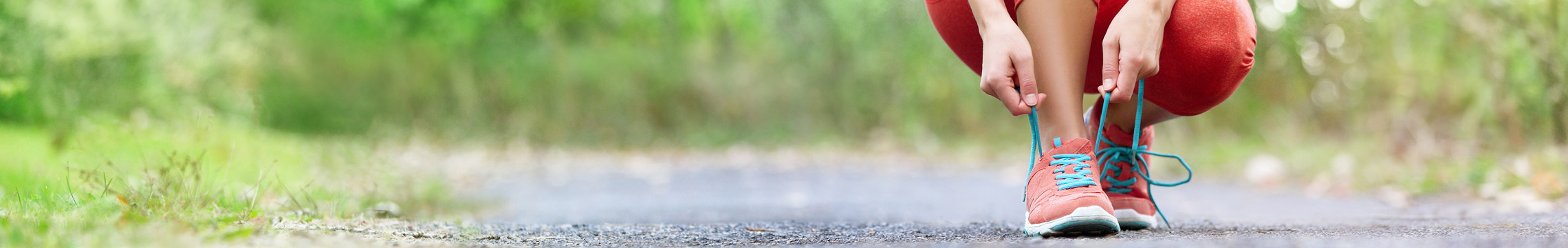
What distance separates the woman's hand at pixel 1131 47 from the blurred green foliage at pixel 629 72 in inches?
166

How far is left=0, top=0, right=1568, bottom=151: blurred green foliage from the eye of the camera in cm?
548

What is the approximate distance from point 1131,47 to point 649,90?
7.82 meters

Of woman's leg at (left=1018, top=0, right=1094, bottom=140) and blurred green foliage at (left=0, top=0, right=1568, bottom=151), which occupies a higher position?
blurred green foliage at (left=0, top=0, right=1568, bottom=151)

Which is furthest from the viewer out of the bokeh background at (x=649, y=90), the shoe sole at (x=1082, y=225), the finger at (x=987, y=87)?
the bokeh background at (x=649, y=90)

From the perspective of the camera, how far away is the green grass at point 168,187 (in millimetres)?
1168

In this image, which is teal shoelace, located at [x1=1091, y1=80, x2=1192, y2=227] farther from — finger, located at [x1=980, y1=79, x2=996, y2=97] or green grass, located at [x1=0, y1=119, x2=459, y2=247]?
green grass, located at [x1=0, y1=119, x2=459, y2=247]

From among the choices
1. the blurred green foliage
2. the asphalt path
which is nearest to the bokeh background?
the blurred green foliage

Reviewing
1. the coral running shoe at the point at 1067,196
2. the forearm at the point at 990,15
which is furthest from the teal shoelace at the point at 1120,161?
the forearm at the point at 990,15

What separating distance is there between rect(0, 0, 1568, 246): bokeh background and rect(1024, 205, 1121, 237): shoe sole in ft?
3.75

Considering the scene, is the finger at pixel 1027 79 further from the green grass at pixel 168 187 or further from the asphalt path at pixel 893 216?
the green grass at pixel 168 187

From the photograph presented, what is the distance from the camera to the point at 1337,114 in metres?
5.55

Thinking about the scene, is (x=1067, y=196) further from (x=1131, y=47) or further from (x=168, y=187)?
(x=168, y=187)

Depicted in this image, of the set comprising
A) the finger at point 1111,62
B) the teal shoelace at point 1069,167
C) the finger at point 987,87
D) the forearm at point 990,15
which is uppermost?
the forearm at point 990,15

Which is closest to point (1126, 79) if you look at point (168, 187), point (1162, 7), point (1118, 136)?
point (1162, 7)
